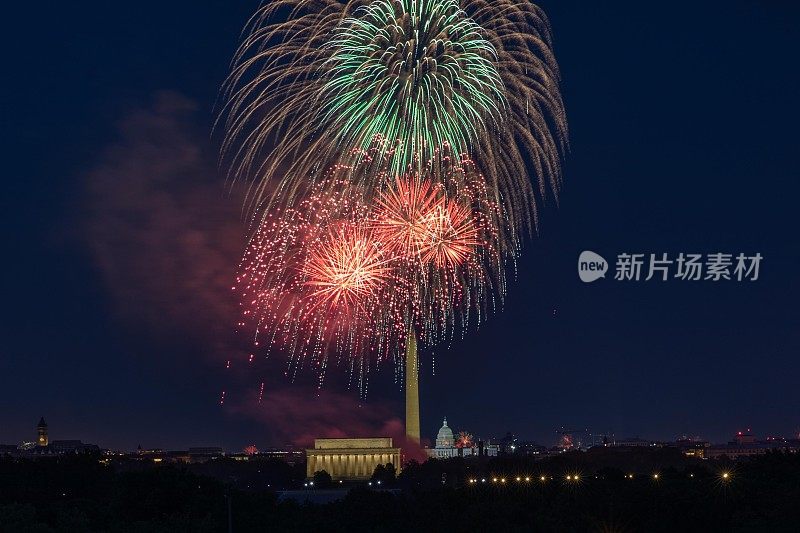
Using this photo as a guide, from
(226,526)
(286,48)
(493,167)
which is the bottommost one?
(226,526)

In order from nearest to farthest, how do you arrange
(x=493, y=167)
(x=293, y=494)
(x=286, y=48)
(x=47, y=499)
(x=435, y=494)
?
(x=286, y=48) → (x=493, y=167) → (x=435, y=494) → (x=47, y=499) → (x=293, y=494)

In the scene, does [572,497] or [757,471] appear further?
[757,471]

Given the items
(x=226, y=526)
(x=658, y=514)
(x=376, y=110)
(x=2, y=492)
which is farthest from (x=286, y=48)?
(x=2, y=492)

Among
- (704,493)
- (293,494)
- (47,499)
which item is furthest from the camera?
(293,494)

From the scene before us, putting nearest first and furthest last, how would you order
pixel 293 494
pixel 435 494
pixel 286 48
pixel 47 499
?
pixel 286 48 < pixel 435 494 < pixel 47 499 < pixel 293 494

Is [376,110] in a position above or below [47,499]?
above

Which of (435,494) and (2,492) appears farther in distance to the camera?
(2,492)

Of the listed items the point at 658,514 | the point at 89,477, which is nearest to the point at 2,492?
the point at 89,477

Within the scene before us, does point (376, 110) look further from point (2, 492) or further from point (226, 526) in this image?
point (2, 492)

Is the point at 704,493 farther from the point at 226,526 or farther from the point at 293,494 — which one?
the point at 293,494
